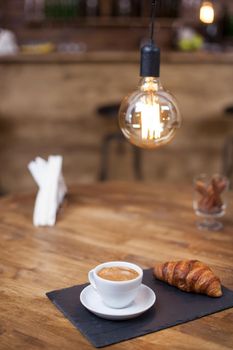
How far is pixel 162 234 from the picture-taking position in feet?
6.48

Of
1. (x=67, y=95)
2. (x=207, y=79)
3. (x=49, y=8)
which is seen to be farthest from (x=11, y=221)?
(x=49, y=8)

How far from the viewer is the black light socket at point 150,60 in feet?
5.03

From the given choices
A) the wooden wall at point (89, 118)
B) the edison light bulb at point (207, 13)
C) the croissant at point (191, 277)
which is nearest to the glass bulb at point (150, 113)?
the croissant at point (191, 277)

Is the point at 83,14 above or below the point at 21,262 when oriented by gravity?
above

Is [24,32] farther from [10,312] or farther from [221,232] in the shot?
[10,312]

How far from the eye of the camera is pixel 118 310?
139cm

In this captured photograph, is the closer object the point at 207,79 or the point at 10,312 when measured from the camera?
the point at 10,312

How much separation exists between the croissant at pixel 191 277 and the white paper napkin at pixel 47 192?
2.05 feet

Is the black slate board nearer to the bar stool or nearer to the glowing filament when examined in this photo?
the glowing filament

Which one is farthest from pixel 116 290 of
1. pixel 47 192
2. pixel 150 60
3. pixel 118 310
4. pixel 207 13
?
pixel 207 13

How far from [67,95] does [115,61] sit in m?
0.42

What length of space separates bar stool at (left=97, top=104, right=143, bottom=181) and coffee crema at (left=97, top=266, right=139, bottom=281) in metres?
2.59

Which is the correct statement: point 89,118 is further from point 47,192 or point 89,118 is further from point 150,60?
point 150,60

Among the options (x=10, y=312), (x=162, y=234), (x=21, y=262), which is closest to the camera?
(x=10, y=312)
